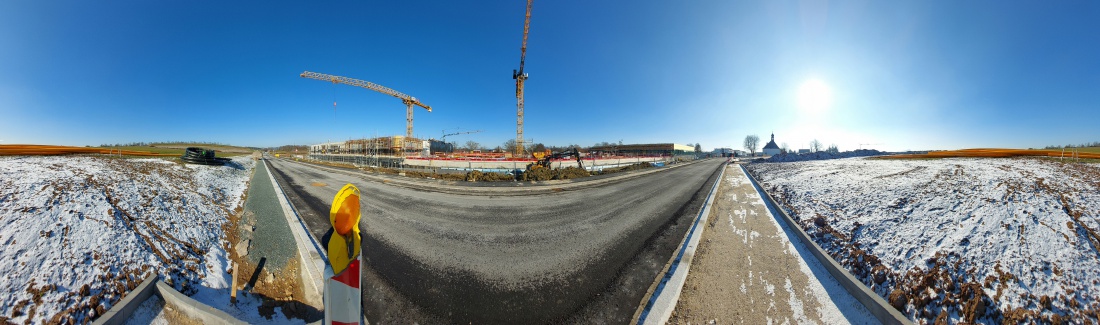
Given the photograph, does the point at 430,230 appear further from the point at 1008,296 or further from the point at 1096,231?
the point at 1096,231

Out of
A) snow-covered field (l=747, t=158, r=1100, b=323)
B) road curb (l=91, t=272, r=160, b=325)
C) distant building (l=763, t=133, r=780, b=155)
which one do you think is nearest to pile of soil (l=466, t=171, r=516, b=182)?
road curb (l=91, t=272, r=160, b=325)

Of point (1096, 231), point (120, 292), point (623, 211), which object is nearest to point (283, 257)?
point (120, 292)

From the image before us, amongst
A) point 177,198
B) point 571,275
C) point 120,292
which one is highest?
point 177,198

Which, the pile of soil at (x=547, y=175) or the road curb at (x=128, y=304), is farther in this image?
the pile of soil at (x=547, y=175)

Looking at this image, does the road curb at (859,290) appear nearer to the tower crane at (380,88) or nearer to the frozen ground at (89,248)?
the frozen ground at (89,248)

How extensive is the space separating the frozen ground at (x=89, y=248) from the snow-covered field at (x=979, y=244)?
23.7ft

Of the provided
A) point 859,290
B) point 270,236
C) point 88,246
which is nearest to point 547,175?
point 270,236

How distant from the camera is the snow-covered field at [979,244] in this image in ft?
9.26

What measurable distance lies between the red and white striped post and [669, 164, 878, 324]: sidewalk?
2925 mm

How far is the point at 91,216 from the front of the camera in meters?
4.00

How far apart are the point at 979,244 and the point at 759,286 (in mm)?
2682

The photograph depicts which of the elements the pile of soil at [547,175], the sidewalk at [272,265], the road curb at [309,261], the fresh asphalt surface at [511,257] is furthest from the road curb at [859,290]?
the pile of soil at [547,175]

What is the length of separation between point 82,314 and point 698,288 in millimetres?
6165

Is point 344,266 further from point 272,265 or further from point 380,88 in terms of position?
point 380,88
